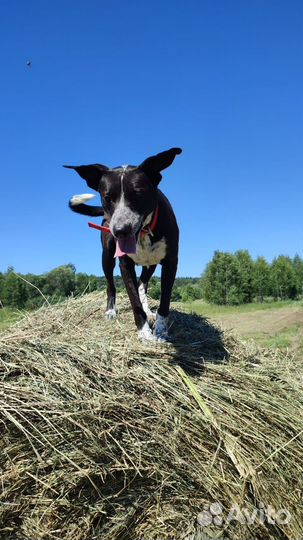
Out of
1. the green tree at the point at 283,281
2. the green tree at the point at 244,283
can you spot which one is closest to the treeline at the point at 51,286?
the green tree at the point at 244,283

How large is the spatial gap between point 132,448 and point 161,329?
174cm

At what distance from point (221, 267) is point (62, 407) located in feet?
149

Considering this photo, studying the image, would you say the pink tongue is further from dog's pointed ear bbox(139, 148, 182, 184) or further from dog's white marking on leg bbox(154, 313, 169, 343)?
dog's white marking on leg bbox(154, 313, 169, 343)

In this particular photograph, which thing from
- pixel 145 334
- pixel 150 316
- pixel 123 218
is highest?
pixel 123 218

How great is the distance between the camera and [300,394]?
3451mm

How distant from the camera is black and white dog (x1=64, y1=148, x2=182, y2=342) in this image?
3520 mm

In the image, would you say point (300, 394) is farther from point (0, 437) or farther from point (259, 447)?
point (0, 437)

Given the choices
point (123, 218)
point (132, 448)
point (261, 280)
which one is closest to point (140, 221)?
point (123, 218)

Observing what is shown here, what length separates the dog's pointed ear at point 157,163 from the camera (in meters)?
3.58

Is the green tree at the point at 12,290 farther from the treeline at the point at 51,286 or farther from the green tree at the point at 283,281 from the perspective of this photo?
the green tree at the point at 283,281

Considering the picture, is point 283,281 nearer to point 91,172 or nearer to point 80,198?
point 80,198

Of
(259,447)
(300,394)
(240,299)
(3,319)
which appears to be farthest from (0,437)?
(240,299)

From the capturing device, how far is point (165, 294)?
4414 millimetres

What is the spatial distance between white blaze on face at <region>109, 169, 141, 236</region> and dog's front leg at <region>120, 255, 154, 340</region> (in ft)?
2.59
